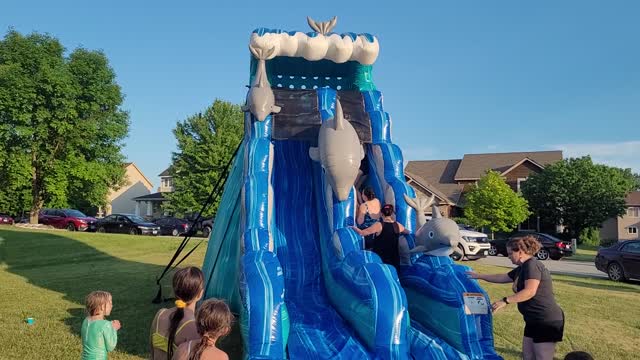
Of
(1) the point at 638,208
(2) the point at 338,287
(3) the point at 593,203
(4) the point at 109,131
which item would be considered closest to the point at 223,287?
(2) the point at 338,287

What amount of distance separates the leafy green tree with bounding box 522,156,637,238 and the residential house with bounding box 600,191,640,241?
14.5 m

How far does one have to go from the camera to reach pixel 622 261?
46.6 ft

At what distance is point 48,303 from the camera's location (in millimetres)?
8859

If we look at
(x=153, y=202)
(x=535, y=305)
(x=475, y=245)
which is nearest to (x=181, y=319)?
(x=535, y=305)

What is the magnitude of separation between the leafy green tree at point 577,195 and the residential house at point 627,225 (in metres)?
14.5

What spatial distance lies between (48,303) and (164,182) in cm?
5336

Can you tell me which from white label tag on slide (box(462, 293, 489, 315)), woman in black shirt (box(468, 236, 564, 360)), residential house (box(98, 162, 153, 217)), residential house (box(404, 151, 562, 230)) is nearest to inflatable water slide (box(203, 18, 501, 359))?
white label tag on slide (box(462, 293, 489, 315))

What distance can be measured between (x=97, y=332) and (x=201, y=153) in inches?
1326

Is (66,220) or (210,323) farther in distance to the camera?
(66,220)

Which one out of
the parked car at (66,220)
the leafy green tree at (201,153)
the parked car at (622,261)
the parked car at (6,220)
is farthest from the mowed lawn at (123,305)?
the parked car at (6,220)

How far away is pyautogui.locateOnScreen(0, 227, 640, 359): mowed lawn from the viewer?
6.51 m

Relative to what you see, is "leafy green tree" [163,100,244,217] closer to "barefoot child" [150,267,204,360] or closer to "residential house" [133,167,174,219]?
"residential house" [133,167,174,219]

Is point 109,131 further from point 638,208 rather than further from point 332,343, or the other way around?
point 638,208

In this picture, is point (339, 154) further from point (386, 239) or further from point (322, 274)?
point (322, 274)
